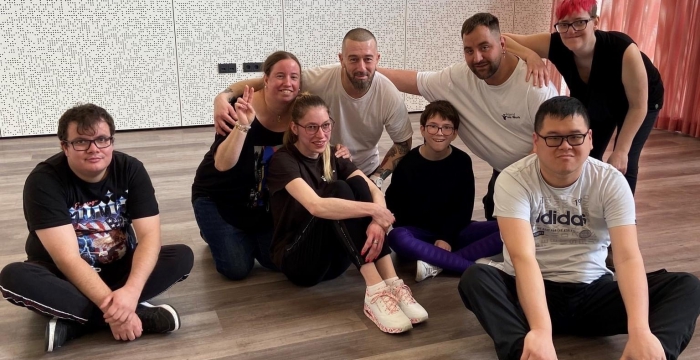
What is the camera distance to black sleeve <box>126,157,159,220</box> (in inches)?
83.7

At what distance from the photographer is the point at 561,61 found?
2707mm

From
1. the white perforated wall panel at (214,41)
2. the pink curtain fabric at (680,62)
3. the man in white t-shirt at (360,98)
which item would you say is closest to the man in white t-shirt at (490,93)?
the man in white t-shirt at (360,98)

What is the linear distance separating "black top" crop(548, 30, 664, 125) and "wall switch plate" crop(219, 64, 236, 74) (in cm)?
367

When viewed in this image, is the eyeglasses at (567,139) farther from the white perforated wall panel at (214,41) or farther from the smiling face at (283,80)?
the white perforated wall panel at (214,41)

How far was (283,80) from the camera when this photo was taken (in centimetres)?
248

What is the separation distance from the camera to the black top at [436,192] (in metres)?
2.66

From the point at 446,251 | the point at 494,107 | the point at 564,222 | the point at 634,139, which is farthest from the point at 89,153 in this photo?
the point at 634,139

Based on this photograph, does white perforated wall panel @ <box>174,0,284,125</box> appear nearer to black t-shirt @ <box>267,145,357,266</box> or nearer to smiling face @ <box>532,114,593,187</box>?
black t-shirt @ <box>267,145,357,266</box>

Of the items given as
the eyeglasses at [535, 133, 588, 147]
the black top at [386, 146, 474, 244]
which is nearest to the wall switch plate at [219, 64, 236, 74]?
the black top at [386, 146, 474, 244]

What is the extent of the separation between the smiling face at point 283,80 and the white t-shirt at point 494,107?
0.71 metres

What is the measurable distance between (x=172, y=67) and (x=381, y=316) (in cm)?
418

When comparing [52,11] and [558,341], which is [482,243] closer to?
[558,341]

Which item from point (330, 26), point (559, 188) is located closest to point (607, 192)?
point (559, 188)

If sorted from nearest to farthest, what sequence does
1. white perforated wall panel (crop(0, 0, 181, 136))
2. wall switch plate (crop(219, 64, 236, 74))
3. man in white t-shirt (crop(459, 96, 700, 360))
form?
man in white t-shirt (crop(459, 96, 700, 360)) < white perforated wall panel (crop(0, 0, 181, 136)) < wall switch plate (crop(219, 64, 236, 74))
